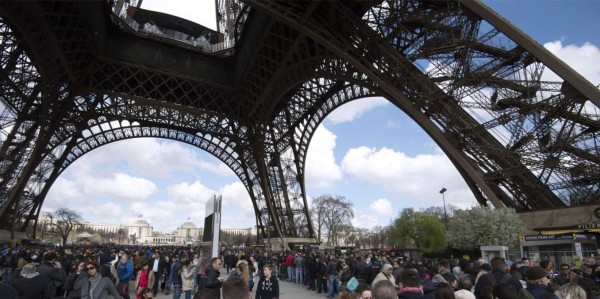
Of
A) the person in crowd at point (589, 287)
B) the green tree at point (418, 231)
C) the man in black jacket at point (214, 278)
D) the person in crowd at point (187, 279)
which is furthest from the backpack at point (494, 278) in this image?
the green tree at point (418, 231)

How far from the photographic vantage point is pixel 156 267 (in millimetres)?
14344

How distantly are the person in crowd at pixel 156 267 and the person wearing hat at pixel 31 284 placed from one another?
7.71 m

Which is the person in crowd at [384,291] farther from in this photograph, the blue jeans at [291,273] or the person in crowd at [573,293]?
the blue jeans at [291,273]

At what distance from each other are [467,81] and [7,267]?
63.7 ft

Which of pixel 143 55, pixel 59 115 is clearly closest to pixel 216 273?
pixel 143 55

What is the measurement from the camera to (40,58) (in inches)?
930

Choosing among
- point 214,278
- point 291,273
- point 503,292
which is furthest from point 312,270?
point 503,292

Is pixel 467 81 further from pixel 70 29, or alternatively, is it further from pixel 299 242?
pixel 299 242

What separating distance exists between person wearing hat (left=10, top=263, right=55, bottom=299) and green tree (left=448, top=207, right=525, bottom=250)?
15951 mm

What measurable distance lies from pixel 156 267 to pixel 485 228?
575 inches

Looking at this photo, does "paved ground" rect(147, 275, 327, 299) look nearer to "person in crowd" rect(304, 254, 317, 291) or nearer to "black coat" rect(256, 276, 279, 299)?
"person in crowd" rect(304, 254, 317, 291)

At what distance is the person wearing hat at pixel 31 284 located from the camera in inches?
252

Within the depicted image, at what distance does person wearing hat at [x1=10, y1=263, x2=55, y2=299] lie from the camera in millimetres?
6410

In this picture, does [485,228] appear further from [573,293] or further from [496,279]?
[573,293]
